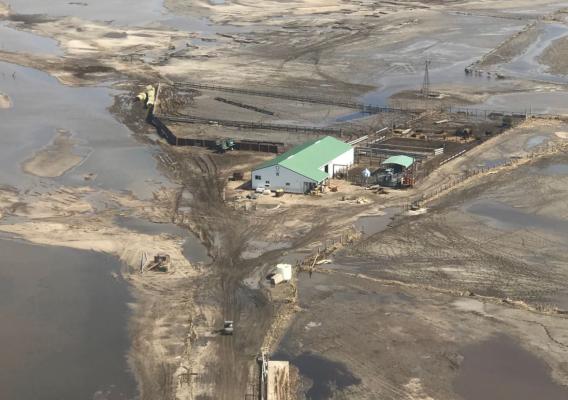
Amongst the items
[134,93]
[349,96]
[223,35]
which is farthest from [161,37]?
[349,96]

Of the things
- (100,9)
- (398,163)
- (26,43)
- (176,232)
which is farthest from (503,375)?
(100,9)

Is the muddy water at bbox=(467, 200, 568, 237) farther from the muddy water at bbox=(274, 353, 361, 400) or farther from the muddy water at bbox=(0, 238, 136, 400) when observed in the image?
the muddy water at bbox=(0, 238, 136, 400)

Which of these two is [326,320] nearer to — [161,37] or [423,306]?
[423,306]

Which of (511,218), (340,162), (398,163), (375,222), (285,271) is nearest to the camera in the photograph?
(285,271)

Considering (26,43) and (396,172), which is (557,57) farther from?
(26,43)

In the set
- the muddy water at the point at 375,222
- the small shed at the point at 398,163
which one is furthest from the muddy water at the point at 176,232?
the small shed at the point at 398,163

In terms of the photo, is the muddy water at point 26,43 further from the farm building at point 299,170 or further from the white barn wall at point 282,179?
the white barn wall at point 282,179
